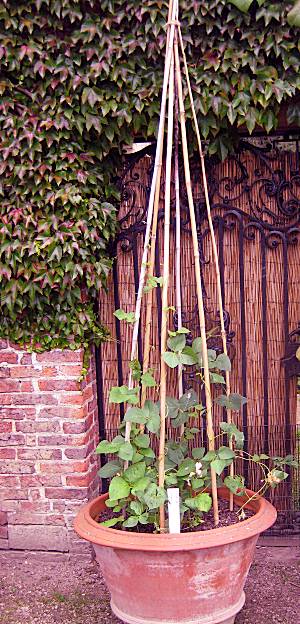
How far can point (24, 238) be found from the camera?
3174mm

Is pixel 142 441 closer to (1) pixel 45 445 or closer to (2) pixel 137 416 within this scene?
(2) pixel 137 416

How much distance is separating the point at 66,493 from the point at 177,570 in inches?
41.7

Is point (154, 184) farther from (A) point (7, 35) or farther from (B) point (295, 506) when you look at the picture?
(B) point (295, 506)

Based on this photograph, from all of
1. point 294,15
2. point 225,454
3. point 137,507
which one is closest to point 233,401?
point 225,454

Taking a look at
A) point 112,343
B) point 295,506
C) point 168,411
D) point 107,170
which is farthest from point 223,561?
point 107,170

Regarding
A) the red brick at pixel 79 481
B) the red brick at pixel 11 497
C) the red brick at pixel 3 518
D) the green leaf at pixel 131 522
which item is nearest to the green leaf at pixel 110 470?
the green leaf at pixel 131 522

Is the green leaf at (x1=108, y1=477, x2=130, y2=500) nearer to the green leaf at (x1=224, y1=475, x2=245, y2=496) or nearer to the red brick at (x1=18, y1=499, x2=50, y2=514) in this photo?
the green leaf at (x1=224, y1=475, x2=245, y2=496)

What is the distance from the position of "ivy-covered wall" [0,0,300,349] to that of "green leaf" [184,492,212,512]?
1.04 m

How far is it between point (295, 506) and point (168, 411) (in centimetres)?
117

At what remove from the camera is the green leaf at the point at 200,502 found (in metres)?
2.56

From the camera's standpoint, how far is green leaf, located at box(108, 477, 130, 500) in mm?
2539

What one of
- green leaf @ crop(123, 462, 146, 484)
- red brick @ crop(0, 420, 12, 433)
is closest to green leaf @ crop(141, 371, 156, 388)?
green leaf @ crop(123, 462, 146, 484)

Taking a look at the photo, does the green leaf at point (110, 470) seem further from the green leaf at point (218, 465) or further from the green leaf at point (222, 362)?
the green leaf at point (222, 362)

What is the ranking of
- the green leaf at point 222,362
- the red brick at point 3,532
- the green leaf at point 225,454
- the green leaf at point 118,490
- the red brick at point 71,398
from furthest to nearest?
the red brick at point 3,532 → the red brick at point 71,398 → the green leaf at point 222,362 → the green leaf at point 225,454 → the green leaf at point 118,490
